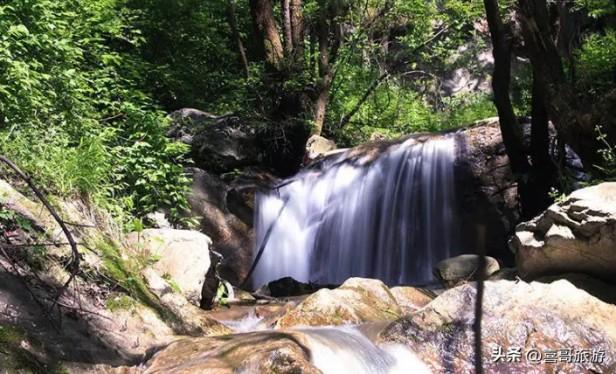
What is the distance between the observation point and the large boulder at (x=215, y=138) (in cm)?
1088

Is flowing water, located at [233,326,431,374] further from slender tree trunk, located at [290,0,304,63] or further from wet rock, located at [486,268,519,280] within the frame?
slender tree trunk, located at [290,0,304,63]

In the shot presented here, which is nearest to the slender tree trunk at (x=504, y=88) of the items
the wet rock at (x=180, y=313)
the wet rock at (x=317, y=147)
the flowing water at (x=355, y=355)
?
the wet rock at (x=317, y=147)

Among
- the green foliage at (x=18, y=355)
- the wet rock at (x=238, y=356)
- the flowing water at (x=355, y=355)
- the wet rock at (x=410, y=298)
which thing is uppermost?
the green foliage at (x=18, y=355)

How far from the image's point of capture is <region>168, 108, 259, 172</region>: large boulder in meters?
10.9

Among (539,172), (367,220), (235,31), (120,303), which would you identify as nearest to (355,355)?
(120,303)

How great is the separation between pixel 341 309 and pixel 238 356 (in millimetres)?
2021

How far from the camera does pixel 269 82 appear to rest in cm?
1168

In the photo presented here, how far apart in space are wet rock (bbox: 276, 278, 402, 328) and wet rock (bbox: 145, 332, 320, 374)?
1.13 metres

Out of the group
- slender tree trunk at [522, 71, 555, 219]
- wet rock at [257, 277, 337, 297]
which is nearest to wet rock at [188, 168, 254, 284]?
wet rock at [257, 277, 337, 297]

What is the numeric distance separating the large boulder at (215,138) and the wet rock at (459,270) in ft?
15.5

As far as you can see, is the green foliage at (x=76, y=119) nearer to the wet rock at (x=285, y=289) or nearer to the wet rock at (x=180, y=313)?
the wet rock at (x=180, y=313)

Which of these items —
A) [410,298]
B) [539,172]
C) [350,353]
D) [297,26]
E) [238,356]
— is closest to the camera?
[238,356]

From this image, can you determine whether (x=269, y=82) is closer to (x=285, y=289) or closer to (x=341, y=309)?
(x=285, y=289)

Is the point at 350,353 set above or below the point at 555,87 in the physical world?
below
